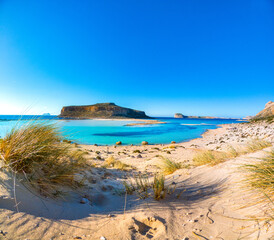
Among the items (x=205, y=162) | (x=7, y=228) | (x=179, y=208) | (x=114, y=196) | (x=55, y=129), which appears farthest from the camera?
(x=205, y=162)

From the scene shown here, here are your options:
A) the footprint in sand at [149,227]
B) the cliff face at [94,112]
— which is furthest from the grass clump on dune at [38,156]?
the cliff face at [94,112]

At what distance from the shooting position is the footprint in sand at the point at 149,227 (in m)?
1.69

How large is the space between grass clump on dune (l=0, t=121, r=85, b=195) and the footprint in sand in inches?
53.7

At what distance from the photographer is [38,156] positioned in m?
2.51

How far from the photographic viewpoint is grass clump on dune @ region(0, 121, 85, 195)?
220 cm

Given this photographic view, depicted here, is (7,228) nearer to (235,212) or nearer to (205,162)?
(235,212)

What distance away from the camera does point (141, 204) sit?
234 cm

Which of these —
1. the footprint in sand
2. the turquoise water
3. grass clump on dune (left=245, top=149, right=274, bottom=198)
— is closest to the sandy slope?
the footprint in sand

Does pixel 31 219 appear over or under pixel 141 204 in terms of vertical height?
over

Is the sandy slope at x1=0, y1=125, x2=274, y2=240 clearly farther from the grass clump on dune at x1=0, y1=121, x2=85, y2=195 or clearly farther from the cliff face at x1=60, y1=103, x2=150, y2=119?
the cliff face at x1=60, y1=103, x2=150, y2=119

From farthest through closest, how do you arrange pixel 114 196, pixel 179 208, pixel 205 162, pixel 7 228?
pixel 205 162 → pixel 114 196 → pixel 179 208 → pixel 7 228

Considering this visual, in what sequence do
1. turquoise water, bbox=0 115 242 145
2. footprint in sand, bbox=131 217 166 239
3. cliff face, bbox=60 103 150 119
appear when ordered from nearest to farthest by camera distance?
footprint in sand, bbox=131 217 166 239 → turquoise water, bbox=0 115 242 145 → cliff face, bbox=60 103 150 119

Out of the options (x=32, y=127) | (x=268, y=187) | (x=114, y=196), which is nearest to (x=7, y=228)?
(x=114, y=196)

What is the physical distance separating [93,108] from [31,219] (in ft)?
273
